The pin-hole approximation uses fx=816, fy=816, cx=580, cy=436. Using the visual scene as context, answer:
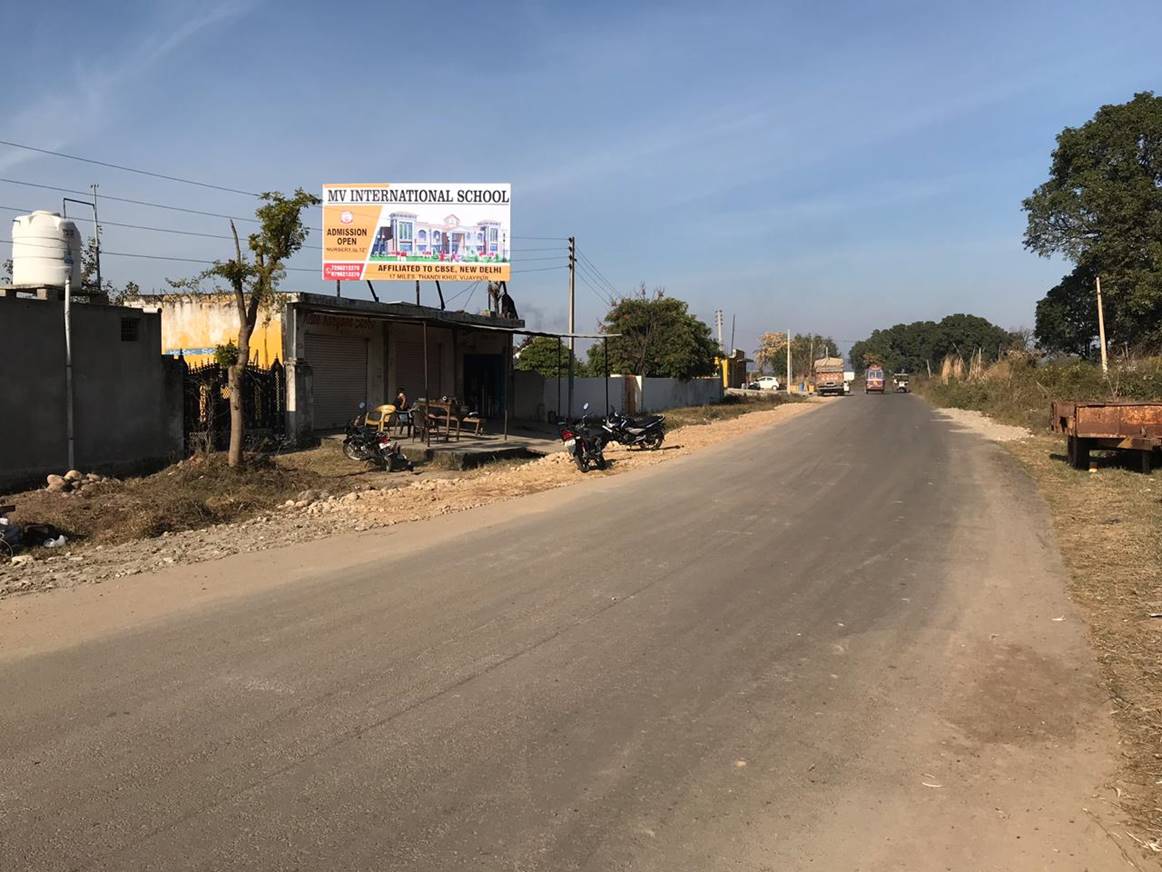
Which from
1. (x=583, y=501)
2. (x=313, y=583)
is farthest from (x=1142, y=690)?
(x=583, y=501)

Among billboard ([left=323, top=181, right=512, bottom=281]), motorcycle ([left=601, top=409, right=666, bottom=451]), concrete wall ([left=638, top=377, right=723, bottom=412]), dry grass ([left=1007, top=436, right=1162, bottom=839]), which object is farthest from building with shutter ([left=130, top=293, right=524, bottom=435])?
concrete wall ([left=638, top=377, right=723, bottom=412])

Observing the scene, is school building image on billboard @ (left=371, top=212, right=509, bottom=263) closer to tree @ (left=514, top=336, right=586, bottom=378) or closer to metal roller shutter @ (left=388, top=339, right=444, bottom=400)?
metal roller shutter @ (left=388, top=339, right=444, bottom=400)

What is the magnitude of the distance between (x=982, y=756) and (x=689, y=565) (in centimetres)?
385

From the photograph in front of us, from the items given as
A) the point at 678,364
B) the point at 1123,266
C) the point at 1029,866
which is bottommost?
the point at 1029,866

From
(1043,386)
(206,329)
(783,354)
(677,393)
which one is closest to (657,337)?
(677,393)

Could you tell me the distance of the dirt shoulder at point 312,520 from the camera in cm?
793

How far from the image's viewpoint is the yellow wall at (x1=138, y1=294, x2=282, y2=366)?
1920 cm

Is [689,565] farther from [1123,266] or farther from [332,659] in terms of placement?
[1123,266]

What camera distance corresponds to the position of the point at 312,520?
10672 mm

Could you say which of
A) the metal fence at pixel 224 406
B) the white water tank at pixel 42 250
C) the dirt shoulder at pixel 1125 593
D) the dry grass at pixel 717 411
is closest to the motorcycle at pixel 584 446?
the metal fence at pixel 224 406

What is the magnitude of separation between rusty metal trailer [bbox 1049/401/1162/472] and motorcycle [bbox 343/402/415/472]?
39.4ft

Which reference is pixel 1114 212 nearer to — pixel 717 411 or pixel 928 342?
pixel 717 411

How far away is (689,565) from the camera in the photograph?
25.2 ft

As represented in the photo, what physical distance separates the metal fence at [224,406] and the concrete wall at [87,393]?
752 mm
